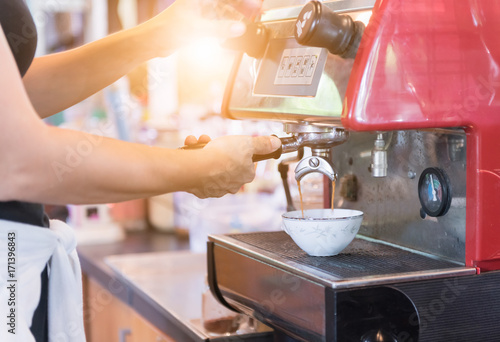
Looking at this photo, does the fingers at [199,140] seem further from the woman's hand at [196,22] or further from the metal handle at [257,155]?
the woman's hand at [196,22]

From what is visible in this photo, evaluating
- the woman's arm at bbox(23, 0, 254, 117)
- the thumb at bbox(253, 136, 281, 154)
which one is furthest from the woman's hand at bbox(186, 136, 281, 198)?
the woman's arm at bbox(23, 0, 254, 117)

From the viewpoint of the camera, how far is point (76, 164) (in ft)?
2.60

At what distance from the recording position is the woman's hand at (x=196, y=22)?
1.18 metres

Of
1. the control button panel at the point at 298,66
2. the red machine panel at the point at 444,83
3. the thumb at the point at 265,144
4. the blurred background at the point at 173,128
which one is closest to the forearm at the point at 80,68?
the control button panel at the point at 298,66

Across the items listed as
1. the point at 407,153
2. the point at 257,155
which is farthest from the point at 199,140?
the point at 407,153

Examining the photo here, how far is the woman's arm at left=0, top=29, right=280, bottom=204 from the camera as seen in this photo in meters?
0.76

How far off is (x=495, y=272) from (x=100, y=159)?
1.86 ft

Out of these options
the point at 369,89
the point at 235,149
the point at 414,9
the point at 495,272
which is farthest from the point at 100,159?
the point at 495,272

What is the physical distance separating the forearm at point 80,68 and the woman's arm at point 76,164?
1.47 feet

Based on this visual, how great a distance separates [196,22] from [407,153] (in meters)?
0.45

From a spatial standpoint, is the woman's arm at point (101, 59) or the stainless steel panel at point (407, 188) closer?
the stainless steel panel at point (407, 188)

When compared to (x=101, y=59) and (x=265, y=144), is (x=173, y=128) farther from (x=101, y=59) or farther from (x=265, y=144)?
(x=265, y=144)

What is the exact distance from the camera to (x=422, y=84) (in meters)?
0.90

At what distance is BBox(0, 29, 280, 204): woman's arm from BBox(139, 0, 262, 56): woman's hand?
0.35 meters
